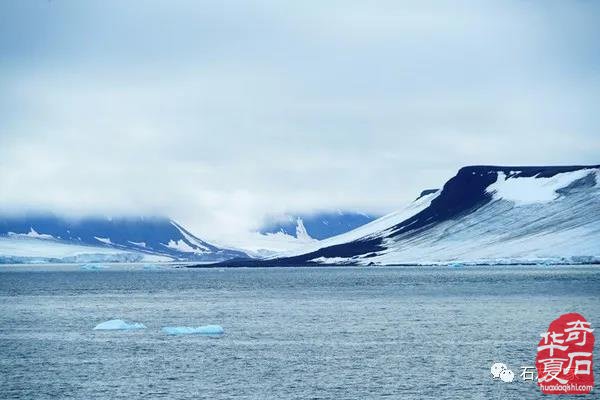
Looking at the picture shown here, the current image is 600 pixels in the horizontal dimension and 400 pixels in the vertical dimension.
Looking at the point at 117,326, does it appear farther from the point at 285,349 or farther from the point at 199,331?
the point at 285,349

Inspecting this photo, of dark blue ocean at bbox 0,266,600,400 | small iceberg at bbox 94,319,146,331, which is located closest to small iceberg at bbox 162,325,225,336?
dark blue ocean at bbox 0,266,600,400

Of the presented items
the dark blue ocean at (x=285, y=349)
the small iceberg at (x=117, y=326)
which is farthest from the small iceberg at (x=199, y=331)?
the small iceberg at (x=117, y=326)

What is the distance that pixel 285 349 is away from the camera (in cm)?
6097

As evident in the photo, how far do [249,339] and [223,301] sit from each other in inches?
1872

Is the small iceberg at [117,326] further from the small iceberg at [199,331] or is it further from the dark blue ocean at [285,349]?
the small iceberg at [199,331]

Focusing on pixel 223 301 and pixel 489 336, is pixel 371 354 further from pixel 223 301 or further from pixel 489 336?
pixel 223 301

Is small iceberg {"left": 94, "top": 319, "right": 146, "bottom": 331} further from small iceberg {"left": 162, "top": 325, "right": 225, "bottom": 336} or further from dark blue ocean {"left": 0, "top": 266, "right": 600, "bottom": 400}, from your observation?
small iceberg {"left": 162, "top": 325, "right": 225, "bottom": 336}

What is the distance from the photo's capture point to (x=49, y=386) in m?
47.9

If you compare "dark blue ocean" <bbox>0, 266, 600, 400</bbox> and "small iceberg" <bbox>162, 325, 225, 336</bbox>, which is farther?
"small iceberg" <bbox>162, 325, 225, 336</bbox>

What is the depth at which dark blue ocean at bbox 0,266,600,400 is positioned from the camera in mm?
46281

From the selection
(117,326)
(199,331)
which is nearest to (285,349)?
(199,331)

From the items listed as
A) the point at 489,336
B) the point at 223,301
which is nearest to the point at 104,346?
the point at 489,336

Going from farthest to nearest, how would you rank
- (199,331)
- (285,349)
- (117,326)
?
1. (117,326)
2. (199,331)
3. (285,349)

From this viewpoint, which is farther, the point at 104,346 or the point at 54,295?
the point at 54,295
